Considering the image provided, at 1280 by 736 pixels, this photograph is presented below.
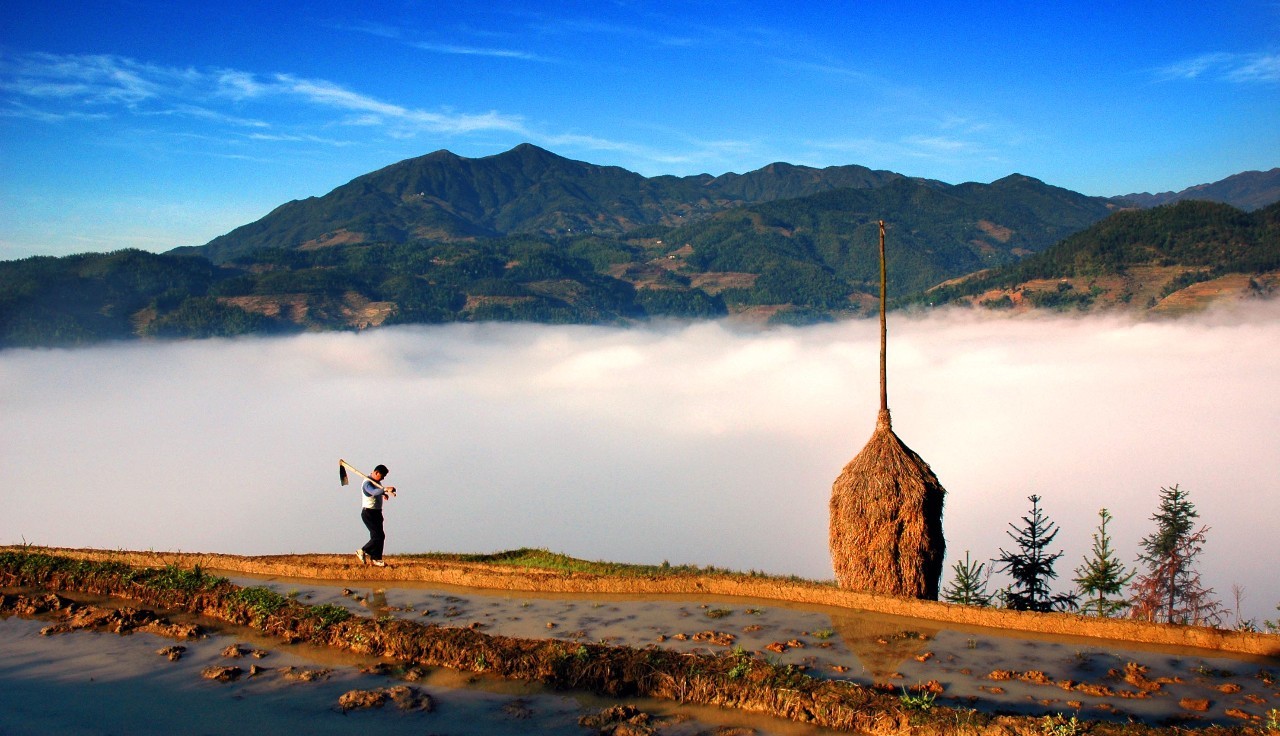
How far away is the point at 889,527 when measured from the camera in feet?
56.0

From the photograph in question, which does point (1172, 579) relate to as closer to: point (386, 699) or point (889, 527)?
point (889, 527)

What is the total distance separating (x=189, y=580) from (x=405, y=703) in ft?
24.6

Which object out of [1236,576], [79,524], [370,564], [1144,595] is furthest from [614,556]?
[370,564]

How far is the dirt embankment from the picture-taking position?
13328 millimetres

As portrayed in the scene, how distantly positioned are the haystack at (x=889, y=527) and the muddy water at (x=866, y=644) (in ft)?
6.46

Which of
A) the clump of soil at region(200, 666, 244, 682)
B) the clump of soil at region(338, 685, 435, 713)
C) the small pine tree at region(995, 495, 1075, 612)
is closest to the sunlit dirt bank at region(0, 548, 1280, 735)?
the clump of soil at region(338, 685, 435, 713)

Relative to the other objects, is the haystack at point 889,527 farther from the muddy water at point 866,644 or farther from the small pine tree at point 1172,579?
the small pine tree at point 1172,579

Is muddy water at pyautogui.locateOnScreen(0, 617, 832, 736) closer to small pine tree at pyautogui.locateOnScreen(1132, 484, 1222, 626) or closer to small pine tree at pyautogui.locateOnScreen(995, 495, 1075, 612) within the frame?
small pine tree at pyautogui.locateOnScreen(995, 495, 1075, 612)

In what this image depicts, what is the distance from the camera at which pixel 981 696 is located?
10984 millimetres

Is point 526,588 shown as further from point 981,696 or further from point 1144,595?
point 1144,595

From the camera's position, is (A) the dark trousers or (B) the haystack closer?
(B) the haystack

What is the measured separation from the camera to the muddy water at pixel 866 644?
11.0 meters

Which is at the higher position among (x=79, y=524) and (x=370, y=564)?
(x=370, y=564)

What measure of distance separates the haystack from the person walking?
29.9 feet
